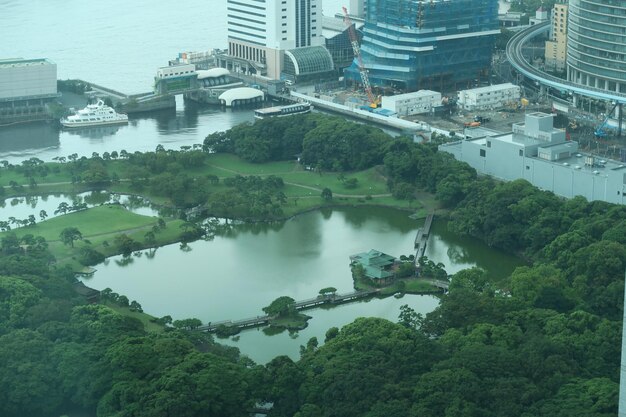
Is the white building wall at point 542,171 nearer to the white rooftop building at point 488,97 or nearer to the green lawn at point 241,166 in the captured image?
the green lawn at point 241,166

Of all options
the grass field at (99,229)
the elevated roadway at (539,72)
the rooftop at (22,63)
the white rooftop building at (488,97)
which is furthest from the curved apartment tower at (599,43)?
the rooftop at (22,63)

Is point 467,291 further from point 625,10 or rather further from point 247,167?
point 625,10

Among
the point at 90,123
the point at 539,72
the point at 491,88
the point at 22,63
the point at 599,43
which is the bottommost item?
the point at 90,123

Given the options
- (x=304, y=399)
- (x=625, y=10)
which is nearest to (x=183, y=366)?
(x=304, y=399)

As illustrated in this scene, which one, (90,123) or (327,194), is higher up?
(90,123)

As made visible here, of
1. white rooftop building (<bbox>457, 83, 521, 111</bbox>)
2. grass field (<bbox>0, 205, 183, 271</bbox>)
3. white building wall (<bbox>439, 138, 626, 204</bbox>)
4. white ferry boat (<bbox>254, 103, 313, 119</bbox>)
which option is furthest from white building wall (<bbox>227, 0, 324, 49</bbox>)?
grass field (<bbox>0, 205, 183, 271</bbox>)

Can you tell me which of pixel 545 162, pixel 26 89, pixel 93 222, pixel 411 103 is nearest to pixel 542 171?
pixel 545 162

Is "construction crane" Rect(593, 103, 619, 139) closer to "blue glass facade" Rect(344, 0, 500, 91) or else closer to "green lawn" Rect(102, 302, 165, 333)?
"blue glass facade" Rect(344, 0, 500, 91)

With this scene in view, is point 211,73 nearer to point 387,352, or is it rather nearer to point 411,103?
point 411,103
